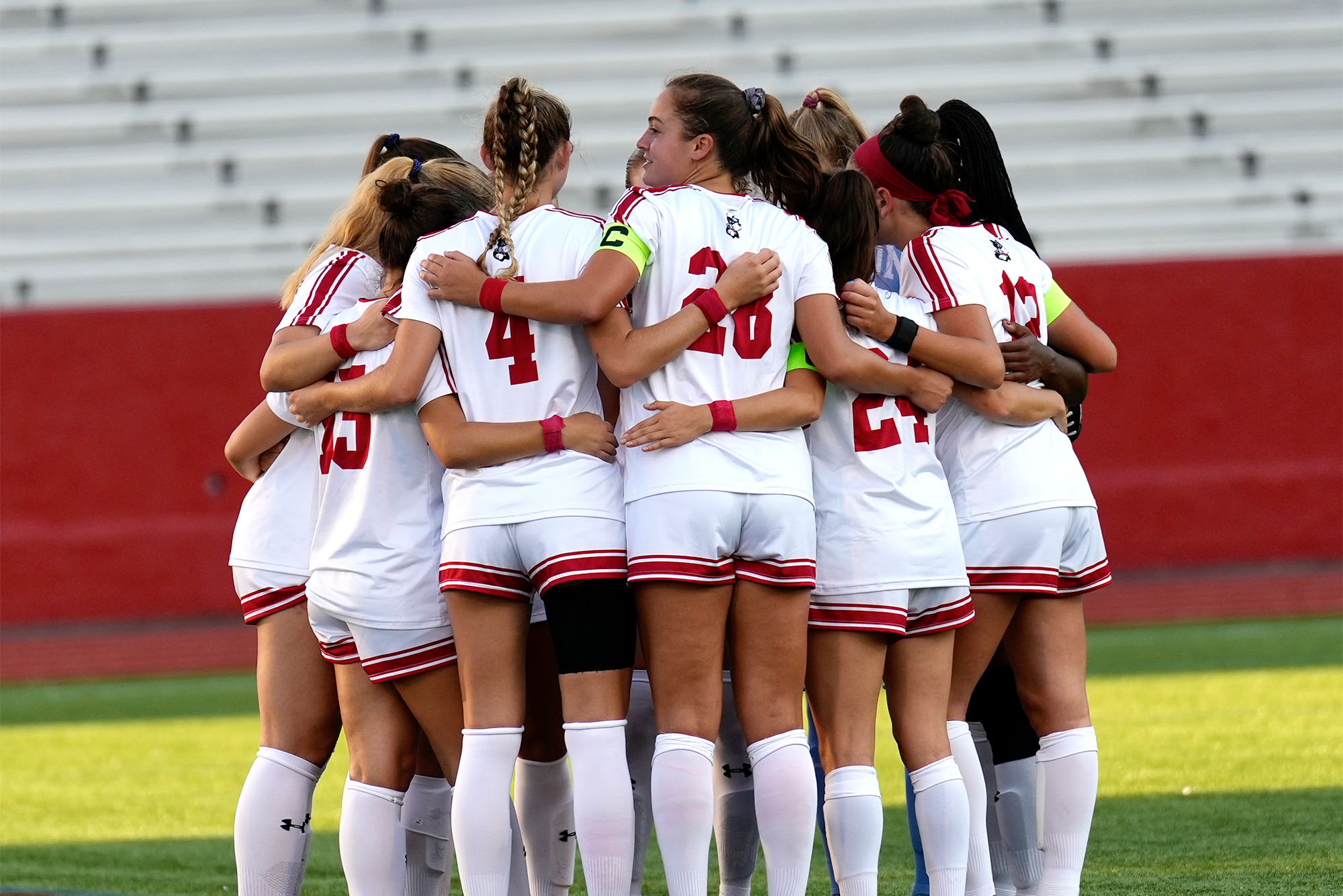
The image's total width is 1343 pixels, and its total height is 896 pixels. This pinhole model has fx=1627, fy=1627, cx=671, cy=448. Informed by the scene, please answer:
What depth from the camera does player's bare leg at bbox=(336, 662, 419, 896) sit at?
3.21 metres

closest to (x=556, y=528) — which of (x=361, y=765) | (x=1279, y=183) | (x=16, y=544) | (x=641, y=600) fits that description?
(x=641, y=600)

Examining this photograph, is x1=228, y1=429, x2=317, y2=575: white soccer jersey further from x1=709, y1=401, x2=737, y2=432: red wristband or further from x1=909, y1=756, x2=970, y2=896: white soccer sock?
x1=909, y1=756, x2=970, y2=896: white soccer sock

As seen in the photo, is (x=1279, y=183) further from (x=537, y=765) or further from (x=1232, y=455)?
(x=537, y=765)

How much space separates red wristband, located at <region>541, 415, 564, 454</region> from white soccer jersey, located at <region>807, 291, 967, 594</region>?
526 millimetres

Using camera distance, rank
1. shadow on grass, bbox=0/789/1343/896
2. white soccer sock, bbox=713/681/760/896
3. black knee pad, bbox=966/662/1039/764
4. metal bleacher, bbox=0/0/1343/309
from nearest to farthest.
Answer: white soccer sock, bbox=713/681/760/896 < black knee pad, bbox=966/662/1039/764 < shadow on grass, bbox=0/789/1343/896 < metal bleacher, bbox=0/0/1343/309

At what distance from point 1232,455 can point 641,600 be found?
10.3 meters

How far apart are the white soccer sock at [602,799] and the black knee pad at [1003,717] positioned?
1058 mm

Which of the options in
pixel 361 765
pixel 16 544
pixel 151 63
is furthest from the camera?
pixel 151 63

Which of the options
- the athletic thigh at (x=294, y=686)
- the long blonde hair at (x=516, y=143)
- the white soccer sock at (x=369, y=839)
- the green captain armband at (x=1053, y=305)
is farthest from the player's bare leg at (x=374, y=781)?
the green captain armband at (x=1053, y=305)

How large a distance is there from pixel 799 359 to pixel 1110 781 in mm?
2979

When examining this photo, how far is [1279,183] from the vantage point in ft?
46.4

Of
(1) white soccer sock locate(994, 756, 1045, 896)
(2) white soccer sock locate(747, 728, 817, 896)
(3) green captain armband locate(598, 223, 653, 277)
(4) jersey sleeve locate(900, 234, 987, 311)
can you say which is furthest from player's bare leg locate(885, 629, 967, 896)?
(3) green captain armband locate(598, 223, 653, 277)

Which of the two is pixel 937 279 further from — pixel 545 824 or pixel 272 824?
pixel 272 824

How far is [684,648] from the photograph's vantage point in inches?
119
